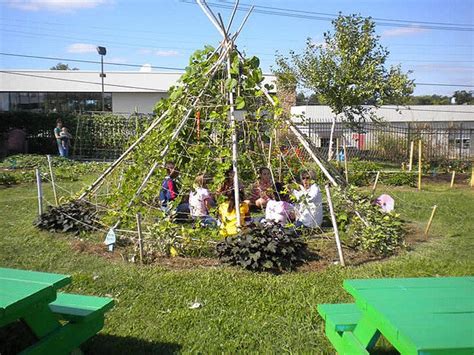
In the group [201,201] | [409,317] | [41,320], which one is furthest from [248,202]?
[409,317]

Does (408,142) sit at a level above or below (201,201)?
above

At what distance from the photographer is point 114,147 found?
20.0m

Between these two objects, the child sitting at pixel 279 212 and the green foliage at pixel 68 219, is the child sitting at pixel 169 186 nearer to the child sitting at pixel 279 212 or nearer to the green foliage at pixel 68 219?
the green foliage at pixel 68 219

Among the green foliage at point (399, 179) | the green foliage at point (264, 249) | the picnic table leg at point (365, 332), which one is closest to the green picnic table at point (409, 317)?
the picnic table leg at point (365, 332)

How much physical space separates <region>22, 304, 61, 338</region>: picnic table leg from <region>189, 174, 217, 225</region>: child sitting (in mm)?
3567

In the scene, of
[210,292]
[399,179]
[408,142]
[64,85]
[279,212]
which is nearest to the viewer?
[210,292]

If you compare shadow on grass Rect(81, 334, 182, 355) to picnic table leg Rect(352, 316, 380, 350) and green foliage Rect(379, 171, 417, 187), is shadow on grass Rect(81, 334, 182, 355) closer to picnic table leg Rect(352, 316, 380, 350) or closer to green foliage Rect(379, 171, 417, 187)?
picnic table leg Rect(352, 316, 380, 350)

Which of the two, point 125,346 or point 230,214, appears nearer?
point 125,346

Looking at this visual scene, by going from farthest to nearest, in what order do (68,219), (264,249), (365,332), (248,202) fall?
(68,219) → (248,202) → (264,249) → (365,332)

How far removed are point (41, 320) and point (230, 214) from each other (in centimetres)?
342

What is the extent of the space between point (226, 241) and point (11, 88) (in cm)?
3514

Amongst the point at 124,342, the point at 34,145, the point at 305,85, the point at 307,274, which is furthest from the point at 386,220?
the point at 34,145

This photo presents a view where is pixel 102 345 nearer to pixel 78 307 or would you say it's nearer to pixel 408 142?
pixel 78 307

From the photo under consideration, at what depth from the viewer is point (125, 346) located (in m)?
3.61
